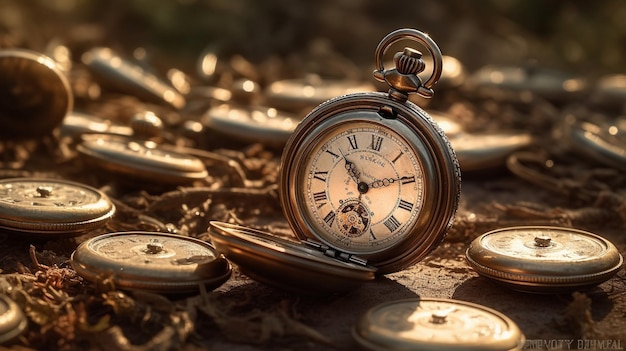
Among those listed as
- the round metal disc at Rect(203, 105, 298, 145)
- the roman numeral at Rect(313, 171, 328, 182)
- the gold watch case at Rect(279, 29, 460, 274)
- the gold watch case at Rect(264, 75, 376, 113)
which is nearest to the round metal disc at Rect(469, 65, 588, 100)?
the gold watch case at Rect(264, 75, 376, 113)

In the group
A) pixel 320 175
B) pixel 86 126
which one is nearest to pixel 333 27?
pixel 86 126

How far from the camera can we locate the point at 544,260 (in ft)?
14.5

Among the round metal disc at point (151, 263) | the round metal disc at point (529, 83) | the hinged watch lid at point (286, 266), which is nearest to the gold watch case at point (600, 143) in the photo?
the round metal disc at point (529, 83)

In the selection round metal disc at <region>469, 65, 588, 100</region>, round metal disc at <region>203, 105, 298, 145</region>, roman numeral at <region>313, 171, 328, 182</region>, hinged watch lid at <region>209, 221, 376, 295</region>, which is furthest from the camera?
round metal disc at <region>469, 65, 588, 100</region>

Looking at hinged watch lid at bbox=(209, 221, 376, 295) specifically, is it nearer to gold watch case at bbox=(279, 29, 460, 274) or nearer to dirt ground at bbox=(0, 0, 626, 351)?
dirt ground at bbox=(0, 0, 626, 351)

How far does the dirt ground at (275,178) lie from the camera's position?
4.07m

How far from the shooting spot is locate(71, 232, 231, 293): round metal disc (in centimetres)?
412

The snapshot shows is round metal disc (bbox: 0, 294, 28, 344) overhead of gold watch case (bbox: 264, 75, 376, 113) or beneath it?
beneath

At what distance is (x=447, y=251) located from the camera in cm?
531

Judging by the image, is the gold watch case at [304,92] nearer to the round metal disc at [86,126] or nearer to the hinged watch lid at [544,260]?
the round metal disc at [86,126]

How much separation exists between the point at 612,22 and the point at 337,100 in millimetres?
8252

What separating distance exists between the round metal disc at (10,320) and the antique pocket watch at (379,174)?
1.37 meters

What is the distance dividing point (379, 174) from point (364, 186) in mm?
89

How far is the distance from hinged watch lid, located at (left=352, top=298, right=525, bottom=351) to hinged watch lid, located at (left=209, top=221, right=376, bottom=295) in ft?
0.75
